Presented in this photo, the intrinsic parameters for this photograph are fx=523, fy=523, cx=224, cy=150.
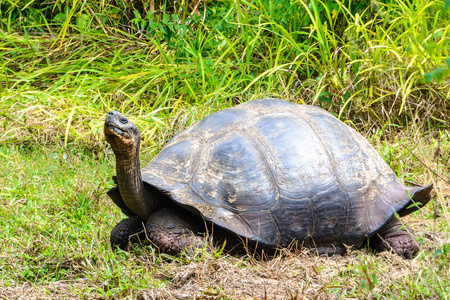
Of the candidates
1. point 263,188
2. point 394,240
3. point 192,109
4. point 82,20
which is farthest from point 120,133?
point 82,20

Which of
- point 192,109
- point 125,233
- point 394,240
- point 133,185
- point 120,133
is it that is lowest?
point 192,109

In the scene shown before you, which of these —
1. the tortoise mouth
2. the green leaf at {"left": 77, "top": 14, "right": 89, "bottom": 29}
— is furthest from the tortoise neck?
the green leaf at {"left": 77, "top": 14, "right": 89, "bottom": 29}

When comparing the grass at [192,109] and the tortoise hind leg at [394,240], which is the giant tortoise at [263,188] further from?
the grass at [192,109]

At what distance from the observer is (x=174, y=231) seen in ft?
9.34

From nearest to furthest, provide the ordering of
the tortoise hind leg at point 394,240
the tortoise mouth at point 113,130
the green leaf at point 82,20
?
the tortoise mouth at point 113,130 < the tortoise hind leg at point 394,240 < the green leaf at point 82,20

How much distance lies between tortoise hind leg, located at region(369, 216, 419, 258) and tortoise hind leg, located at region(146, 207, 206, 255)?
110 cm

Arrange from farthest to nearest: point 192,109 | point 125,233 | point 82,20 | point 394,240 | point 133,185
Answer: point 82,20, point 192,109, point 394,240, point 125,233, point 133,185

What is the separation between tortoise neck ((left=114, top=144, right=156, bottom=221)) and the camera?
9.01 ft

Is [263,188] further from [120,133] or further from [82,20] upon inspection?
[82,20]

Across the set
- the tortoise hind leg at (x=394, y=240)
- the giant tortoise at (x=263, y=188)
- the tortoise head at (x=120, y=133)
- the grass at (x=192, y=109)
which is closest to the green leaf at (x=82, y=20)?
the grass at (x=192, y=109)

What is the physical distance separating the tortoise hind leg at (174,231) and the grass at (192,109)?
95mm

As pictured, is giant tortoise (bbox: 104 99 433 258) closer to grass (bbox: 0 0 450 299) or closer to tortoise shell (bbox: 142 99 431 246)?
tortoise shell (bbox: 142 99 431 246)

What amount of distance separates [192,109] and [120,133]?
2.37 m

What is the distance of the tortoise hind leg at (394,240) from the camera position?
3.13m
